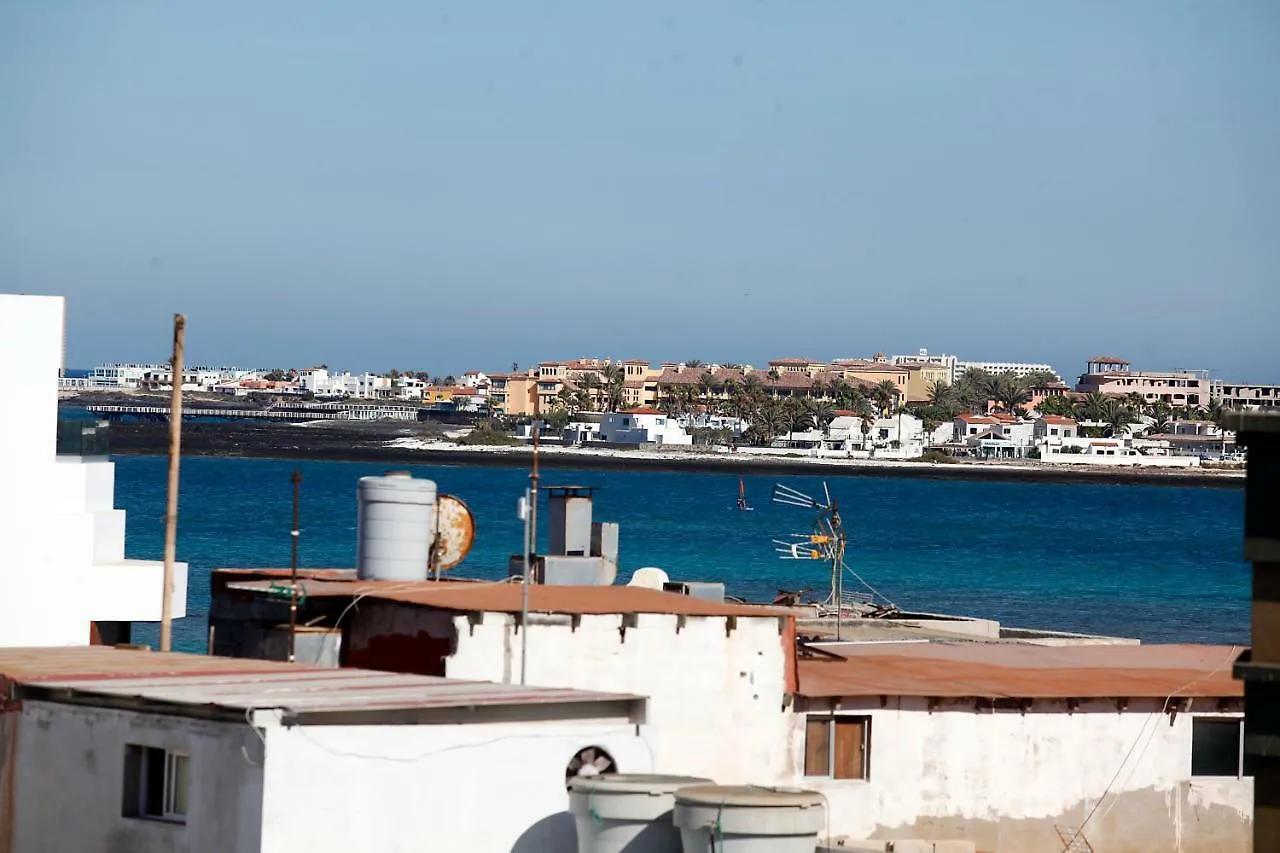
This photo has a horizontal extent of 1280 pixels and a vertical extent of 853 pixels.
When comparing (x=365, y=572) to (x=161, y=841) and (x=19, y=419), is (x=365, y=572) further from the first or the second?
(x=161, y=841)

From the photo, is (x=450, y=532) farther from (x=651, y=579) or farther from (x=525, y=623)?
(x=651, y=579)

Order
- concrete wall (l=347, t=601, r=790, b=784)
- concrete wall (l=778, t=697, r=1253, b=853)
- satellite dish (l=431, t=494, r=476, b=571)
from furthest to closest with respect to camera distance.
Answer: satellite dish (l=431, t=494, r=476, b=571), concrete wall (l=778, t=697, r=1253, b=853), concrete wall (l=347, t=601, r=790, b=784)

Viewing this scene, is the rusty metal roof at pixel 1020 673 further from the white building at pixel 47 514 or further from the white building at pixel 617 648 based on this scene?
the white building at pixel 47 514

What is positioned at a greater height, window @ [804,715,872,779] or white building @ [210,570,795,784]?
white building @ [210,570,795,784]

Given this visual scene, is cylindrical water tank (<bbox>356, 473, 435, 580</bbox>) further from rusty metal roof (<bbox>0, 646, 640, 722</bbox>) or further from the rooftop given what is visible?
rusty metal roof (<bbox>0, 646, 640, 722</bbox>)

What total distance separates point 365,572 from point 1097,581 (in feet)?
294

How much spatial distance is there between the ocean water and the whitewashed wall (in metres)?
29.3

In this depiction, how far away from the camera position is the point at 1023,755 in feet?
70.9

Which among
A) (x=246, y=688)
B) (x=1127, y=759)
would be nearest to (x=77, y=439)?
(x=246, y=688)

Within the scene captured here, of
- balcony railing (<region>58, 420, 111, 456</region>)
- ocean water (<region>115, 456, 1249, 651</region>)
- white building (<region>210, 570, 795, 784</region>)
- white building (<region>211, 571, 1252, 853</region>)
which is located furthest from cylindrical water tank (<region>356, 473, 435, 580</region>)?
ocean water (<region>115, 456, 1249, 651</region>)

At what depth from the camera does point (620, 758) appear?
1587 cm

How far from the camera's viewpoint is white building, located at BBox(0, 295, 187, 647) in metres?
21.0

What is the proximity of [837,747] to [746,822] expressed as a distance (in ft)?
22.4

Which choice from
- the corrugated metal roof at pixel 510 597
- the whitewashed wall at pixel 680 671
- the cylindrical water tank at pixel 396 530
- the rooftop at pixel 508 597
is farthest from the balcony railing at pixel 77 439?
the whitewashed wall at pixel 680 671
